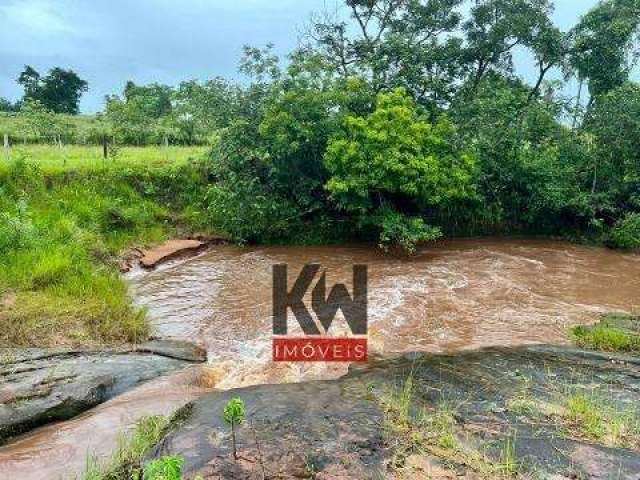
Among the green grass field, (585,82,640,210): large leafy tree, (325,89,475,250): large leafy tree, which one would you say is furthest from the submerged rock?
(585,82,640,210): large leafy tree

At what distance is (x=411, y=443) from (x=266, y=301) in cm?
588

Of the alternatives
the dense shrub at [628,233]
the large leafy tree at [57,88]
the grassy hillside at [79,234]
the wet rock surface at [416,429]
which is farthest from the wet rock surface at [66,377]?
the large leafy tree at [57,88]

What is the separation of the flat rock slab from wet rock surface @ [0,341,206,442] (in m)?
5.50

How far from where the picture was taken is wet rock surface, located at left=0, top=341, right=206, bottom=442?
5559mm

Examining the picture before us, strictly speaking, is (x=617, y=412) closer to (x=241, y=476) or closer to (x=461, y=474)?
(x=461, y=474)

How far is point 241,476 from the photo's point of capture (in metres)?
4.04

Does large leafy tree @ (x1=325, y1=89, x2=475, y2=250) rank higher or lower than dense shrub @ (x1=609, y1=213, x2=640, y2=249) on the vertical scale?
higher

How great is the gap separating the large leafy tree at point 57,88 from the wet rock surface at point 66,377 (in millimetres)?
39746

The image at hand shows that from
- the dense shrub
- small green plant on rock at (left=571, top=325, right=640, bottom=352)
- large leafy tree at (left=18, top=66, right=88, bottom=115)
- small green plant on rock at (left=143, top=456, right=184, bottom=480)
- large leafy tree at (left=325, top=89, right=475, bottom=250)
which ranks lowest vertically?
small green plant on rock at (left=571, top=325, right=640, bottom=352)

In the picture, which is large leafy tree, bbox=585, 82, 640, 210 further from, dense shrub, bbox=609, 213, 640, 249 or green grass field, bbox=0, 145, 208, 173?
green grass field, bbox=0, 145, 208, 173

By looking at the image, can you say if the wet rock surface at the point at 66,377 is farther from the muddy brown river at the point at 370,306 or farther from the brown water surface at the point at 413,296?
the brown water surface at the point at 413,296

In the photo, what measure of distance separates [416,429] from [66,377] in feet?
13.0

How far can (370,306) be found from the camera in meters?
9.87

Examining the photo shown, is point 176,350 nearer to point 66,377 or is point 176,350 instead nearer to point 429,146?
point 66,377
